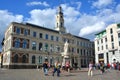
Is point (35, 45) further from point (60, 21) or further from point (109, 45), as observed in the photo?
point (109, 45)

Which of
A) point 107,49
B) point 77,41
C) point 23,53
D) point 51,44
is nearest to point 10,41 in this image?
point 23,53

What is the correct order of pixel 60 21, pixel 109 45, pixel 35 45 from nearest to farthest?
pixel 35 45 → pixel 109 45 → pixel 60 21

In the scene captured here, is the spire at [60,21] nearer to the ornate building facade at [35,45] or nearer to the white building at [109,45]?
the ornate building facade at [35,45]

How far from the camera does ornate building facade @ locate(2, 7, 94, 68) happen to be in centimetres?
4907

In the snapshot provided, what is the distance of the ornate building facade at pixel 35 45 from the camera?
4907 centimetres

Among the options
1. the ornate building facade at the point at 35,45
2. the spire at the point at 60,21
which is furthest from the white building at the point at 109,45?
the spire at the point at 60,21

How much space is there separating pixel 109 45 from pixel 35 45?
97.8 ft

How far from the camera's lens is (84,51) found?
7588 cm

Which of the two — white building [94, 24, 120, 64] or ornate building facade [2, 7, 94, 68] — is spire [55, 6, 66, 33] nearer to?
ornate building facade [2, 7, 94, 68]

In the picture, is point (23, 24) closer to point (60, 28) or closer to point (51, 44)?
point (51, 44)

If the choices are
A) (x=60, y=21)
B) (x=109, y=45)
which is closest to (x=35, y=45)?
(x=60, y=21)

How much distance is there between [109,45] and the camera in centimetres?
6103

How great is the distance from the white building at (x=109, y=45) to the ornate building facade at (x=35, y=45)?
9.29 metres

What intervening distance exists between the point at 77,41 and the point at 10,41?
111 ft
